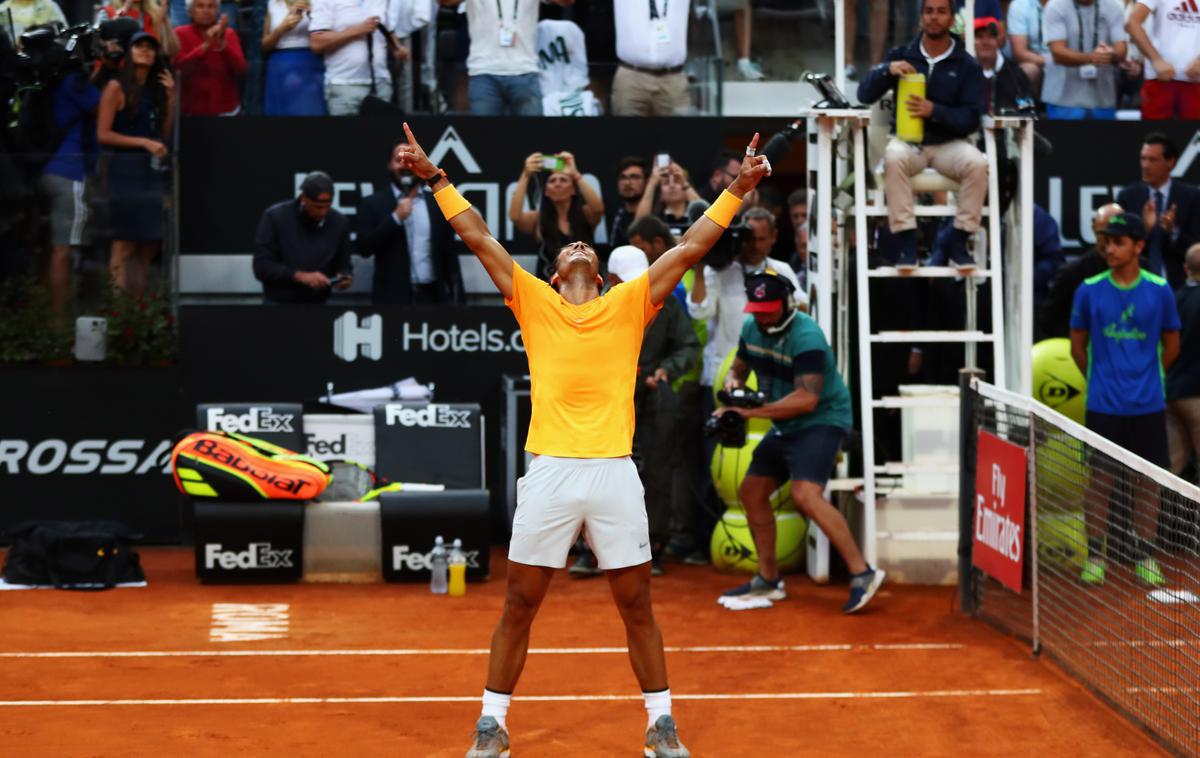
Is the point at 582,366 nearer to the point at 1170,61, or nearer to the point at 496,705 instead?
the point at 496,705

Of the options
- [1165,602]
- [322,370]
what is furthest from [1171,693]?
[322,370]

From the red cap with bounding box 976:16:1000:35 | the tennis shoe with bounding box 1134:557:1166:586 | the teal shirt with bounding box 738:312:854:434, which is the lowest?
the tennis shoe with bounding box 1134:557:1166:586

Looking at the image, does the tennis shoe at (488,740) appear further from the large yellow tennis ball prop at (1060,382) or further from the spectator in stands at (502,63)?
the spectator in stands at (502,63)

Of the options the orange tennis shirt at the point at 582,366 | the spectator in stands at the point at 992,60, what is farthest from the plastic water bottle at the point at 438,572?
the spectator in stands at the point at 992,60

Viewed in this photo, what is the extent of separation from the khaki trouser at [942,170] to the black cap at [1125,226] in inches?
34.7

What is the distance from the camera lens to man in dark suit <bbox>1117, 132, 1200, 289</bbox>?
12945mm

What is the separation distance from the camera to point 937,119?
11.1m

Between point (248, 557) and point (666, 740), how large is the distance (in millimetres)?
5184

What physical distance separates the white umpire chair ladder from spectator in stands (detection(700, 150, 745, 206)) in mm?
1643

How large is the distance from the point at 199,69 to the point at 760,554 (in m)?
6.46

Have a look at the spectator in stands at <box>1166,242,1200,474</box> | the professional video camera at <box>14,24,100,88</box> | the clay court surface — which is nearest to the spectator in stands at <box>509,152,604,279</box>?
the clay court surface

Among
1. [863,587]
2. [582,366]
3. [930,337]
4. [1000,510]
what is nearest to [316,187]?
[930,337]

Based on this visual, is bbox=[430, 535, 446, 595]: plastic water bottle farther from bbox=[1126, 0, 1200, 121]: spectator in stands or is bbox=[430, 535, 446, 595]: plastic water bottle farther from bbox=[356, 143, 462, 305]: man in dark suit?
bbox=[1126, 0, 1200, 121]: spectator in stands

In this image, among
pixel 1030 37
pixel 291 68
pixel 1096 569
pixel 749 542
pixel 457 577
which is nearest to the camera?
pixel 1096 569
